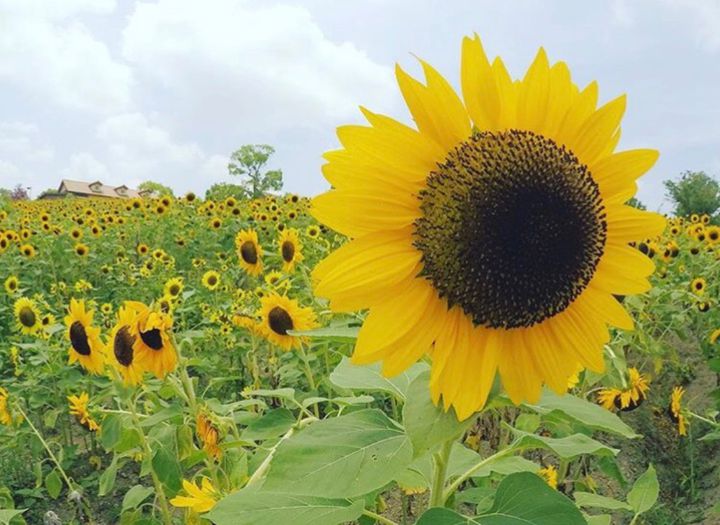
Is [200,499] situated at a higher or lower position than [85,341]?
lower

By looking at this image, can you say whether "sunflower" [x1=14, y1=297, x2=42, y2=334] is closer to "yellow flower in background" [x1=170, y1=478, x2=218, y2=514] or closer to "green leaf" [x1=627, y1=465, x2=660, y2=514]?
"yellow flower in background" [x1=170, y1=478, x2=218, y2=514]

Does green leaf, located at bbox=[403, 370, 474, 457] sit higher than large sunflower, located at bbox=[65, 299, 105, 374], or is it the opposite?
large sunflower, located at bbox=[65, 299, 105, 374]

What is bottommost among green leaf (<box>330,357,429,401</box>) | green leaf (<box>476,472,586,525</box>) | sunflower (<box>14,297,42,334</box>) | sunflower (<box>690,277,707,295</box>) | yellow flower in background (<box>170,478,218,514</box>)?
sunflower (<box>690,277,707,295</box>)

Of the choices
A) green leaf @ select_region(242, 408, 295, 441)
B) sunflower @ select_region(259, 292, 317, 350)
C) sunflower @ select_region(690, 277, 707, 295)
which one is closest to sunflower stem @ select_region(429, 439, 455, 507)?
green leaf @ select_region(242, 408, 295, 441)

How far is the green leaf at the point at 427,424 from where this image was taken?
782 millimetres

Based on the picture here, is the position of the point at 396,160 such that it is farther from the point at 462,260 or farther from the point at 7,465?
the point at 7,465

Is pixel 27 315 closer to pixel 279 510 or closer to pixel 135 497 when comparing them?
pixel 135 497

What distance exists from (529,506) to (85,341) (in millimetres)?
2477

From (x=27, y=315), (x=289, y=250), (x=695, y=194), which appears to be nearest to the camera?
(x=27, y=315)

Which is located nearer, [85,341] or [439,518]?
[439,518]

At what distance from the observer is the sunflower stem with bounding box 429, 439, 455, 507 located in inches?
37.6

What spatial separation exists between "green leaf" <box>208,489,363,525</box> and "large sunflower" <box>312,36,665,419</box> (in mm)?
198

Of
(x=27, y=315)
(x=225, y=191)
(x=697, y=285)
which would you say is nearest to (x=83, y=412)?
(x=27, y=315)

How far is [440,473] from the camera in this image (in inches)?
38.4
